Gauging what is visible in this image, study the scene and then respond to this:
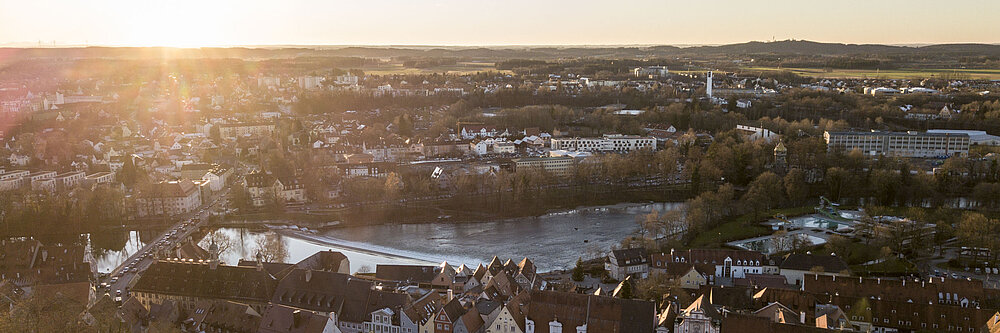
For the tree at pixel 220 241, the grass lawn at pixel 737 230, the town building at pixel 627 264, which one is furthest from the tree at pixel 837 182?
the tree at pixel 220 241

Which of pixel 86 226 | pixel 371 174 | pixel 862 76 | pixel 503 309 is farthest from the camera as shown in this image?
pixel 862 76

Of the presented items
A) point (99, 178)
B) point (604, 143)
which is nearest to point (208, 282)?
point (99, 178)

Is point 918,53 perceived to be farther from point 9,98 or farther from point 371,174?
point 9,98

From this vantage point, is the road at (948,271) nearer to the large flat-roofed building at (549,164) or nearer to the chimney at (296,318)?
the chimney at (296,318)

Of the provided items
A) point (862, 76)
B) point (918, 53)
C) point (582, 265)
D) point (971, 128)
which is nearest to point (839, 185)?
point (582, 265)

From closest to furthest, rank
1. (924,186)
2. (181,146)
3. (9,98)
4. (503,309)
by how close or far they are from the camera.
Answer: (503,309)
(924,186)
(181,146)
(9,98)

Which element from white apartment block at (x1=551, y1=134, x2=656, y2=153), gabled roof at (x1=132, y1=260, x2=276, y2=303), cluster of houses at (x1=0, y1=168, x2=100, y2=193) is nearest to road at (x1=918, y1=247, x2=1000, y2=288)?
gabled roof at (x1=132, y1=260, x2=276, y2=303)

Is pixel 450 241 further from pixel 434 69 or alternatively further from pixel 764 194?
pixel 434 69
